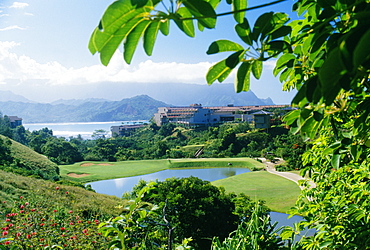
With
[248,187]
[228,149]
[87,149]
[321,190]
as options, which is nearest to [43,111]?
[87,149]

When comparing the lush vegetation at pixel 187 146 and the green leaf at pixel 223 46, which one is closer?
the green leaf at pixel 223 46

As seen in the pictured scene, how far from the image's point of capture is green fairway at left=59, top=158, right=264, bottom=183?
21.7m

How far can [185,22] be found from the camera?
A: 42cm

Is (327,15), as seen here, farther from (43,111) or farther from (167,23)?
(43,111)

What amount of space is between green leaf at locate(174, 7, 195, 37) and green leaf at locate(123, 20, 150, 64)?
0.04 meters

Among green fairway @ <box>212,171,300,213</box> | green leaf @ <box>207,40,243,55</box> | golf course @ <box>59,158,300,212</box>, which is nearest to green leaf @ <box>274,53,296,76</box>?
green leaf @ <box>207,40,243,55</box>

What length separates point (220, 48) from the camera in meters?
0.45

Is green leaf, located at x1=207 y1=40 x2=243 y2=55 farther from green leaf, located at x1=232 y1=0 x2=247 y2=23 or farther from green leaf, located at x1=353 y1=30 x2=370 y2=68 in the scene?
green leaf, located at x1=353 y1=30 x2=370 y2=68

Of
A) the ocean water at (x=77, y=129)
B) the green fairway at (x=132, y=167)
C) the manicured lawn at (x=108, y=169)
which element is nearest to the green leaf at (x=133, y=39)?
the manicured lawn at (x=108, y=169)

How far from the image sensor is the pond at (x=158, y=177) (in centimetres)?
1711

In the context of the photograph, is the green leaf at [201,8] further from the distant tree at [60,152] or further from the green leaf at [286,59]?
the distant tree at [60,152]

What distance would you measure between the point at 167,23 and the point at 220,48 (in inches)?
3.8

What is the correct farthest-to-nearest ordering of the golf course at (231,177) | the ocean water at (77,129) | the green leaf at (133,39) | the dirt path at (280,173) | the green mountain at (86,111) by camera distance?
the green mountain at (86,111) → the ocean water at (77,129) → the dirt path at (280,173) → the golf course at (231,177) → the green leaf at (133,39)

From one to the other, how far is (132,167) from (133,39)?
82.6 ft
